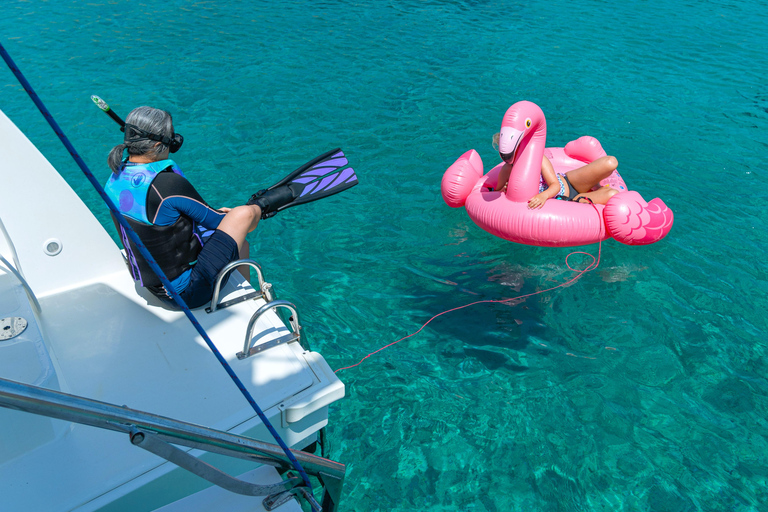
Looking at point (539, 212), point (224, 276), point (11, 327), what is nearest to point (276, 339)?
point (224, 276)

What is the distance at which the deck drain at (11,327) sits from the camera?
229cm

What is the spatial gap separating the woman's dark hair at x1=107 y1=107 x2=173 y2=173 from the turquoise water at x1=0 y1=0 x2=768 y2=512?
1729 mm

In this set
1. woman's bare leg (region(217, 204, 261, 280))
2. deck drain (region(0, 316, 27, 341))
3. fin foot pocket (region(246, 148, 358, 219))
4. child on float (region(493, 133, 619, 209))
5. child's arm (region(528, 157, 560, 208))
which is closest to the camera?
deck drain (region(0, 316, 27, 341))

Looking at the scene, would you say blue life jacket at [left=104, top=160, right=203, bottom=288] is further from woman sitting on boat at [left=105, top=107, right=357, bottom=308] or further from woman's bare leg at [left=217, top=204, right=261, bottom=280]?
woman's bare leg at [left=217, top=204, right=261, bottom=280]

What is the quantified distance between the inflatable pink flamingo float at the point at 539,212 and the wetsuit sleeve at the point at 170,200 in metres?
2.56

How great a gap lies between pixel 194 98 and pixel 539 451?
6279 mm

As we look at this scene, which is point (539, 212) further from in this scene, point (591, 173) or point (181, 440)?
point (181, 440)

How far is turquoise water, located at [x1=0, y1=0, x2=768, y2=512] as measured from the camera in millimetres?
3080

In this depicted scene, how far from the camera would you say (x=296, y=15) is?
1004 centimetres

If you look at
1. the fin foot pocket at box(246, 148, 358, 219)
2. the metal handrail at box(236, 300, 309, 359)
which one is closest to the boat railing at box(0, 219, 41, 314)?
the metal handrail at box(236, 300, 309, 359)

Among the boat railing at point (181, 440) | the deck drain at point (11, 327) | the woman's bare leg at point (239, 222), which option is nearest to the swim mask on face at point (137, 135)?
the woman's bare leg at point (239, 222)

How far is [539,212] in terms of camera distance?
14.4 feet

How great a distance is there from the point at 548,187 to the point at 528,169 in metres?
0.32

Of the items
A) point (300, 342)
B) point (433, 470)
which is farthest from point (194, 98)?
point (433, 470)
